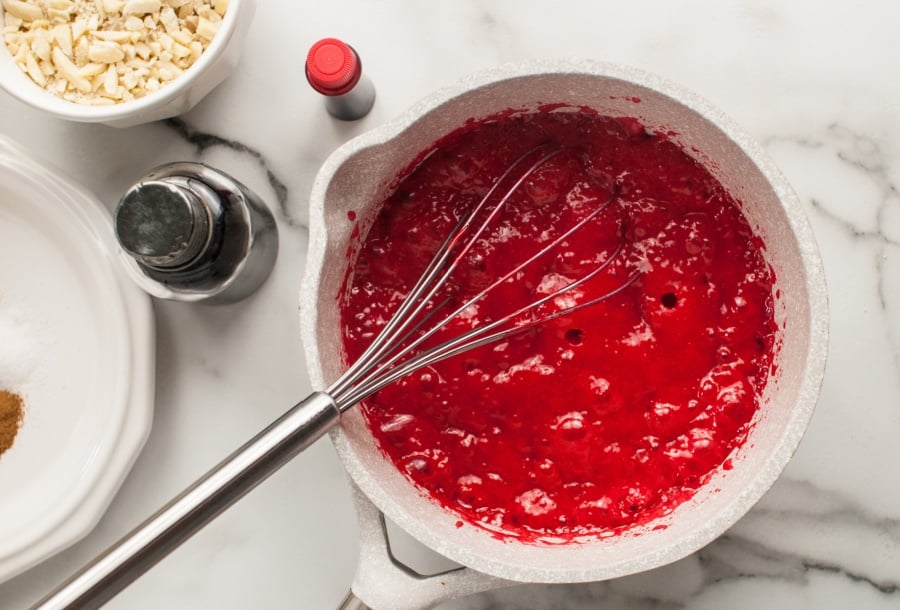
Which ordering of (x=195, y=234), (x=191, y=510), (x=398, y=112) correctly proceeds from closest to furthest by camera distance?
(x=191, y=510)
(x=195, y=234)
(x=398, y=112)

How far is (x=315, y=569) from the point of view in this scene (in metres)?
0.86

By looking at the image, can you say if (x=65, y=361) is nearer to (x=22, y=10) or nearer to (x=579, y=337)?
(x=22, y=10)

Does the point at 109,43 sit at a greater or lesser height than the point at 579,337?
greater

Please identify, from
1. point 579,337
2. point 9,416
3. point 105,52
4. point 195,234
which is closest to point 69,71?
point 105,52

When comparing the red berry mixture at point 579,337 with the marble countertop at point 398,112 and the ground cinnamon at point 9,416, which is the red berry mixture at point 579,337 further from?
the ground cinnamon at point 9,416

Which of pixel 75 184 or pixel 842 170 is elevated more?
pixel 842 170

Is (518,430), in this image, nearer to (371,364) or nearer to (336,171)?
(371,364)

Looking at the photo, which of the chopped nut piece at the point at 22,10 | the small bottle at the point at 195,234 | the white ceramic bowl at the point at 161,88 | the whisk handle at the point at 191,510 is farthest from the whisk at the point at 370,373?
the chopped nut piece at the point at 22,10

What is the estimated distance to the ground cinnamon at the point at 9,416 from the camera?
0.84 m

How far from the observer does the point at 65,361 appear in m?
0.86

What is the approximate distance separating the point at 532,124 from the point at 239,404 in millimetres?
393

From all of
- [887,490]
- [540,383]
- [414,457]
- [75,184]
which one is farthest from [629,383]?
[75,184]

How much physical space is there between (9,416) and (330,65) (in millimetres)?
468

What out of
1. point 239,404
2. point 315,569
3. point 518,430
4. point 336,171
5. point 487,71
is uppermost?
point 487,71
